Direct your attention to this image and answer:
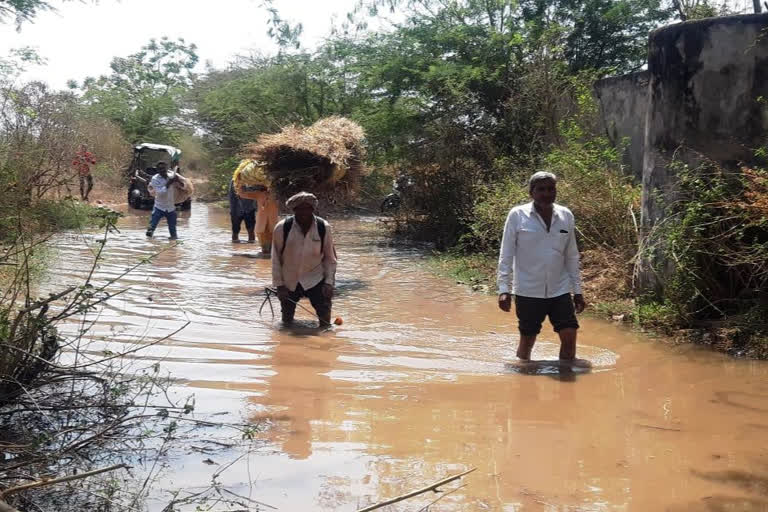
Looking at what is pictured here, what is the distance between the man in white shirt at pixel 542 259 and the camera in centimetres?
572

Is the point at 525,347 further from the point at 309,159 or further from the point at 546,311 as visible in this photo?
the point at 309,159

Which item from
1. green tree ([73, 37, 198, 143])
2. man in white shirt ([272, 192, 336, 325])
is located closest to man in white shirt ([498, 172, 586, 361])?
man in white shirt ([272, 192, 336, 325])

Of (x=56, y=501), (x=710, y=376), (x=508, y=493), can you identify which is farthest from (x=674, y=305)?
(x=56, y=501)

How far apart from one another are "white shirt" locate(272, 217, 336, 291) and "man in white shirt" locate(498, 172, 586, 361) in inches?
78.3

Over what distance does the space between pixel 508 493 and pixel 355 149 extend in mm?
7026

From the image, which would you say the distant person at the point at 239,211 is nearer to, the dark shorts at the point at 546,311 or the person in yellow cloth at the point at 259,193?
the person in yellow cloth at the point at 259,193

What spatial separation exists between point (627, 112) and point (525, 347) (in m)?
6.04

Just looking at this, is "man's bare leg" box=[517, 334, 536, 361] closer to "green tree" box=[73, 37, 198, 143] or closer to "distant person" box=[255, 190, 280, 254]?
"distant person" box=[255, 190, 280, 254]

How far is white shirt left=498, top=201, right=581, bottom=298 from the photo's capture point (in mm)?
5727

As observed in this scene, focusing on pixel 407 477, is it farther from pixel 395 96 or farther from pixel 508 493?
pixel 395 96

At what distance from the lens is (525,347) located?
609 centimetres

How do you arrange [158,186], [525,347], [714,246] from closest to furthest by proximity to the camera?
[525,347] < [714,246] < [158,186]

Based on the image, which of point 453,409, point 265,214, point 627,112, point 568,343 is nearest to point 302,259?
point 568,343

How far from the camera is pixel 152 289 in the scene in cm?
939
